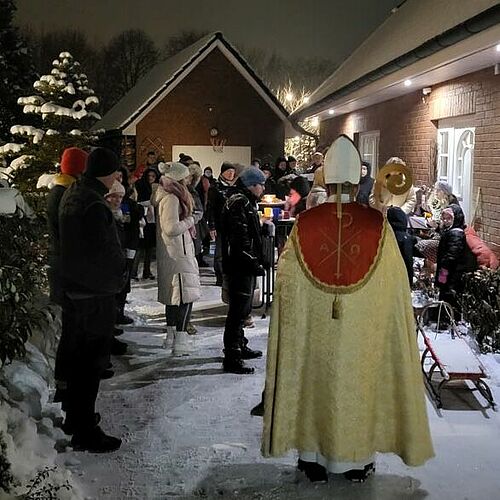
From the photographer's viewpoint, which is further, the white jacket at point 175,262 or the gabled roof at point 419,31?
the gabled roof at point 419,31

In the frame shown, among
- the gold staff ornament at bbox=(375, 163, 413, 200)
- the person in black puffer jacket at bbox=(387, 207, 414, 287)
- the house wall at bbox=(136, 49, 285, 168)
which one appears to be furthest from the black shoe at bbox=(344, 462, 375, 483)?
the house wall at bbox=(136, 49, 285, 168)

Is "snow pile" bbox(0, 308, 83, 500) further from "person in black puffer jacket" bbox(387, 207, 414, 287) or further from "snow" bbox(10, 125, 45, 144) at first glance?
"snow" bbox(10, 125, 45, 144)

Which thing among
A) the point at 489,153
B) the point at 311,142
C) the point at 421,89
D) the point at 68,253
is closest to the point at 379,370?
the point at 68,253

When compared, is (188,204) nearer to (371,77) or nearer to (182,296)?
(182,296)

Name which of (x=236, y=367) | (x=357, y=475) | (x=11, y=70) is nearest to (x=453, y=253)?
(x=236, y=367)

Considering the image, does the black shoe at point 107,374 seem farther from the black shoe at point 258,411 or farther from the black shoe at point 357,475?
the black shoe at point 357,475

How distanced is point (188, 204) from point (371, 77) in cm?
668

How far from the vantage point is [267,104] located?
2342 centimetres

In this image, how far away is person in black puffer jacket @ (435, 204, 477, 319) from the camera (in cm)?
774

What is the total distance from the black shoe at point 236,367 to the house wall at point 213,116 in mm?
16977

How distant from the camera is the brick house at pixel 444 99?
855cm

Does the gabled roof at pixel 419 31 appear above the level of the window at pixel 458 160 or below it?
above

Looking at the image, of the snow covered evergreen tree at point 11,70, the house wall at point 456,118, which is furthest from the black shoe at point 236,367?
the snow covered evergreen tree at point 11,70

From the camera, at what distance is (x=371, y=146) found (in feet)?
53.5
